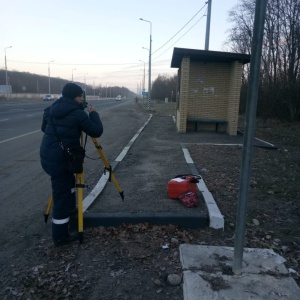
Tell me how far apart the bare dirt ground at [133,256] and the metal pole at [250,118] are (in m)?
0.69

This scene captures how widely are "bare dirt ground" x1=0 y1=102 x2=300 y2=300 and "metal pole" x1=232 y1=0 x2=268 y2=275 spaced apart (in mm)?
687

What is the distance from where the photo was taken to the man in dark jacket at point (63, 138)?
3.68 metres

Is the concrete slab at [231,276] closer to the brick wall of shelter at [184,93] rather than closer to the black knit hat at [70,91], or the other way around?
the black knit hat at [70,91]

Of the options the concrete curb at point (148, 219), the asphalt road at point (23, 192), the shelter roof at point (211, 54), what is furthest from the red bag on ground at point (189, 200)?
the shelter roof at point (211, 54)

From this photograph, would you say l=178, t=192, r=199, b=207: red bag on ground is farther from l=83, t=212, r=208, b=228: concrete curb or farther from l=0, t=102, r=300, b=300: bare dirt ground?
l=0, t=102, r=300, b=300: bare dirt ground

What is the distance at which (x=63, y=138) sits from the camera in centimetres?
369

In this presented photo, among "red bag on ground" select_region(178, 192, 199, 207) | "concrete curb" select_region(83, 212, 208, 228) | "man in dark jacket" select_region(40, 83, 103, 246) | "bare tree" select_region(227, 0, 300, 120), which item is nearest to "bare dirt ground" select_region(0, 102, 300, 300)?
"concrete curb" select_region(83, 212, 208, 228)

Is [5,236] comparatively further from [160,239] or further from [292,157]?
[292,157]

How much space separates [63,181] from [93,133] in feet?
2.22

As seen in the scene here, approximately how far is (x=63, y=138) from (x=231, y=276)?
235 cm

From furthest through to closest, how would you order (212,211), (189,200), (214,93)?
(214,93), (189,200), (212,211)

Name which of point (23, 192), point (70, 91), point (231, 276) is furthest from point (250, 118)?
point (23, 192)

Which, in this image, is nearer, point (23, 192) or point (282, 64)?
point (23, 192)

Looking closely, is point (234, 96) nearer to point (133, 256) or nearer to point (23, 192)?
point (23, 192)
